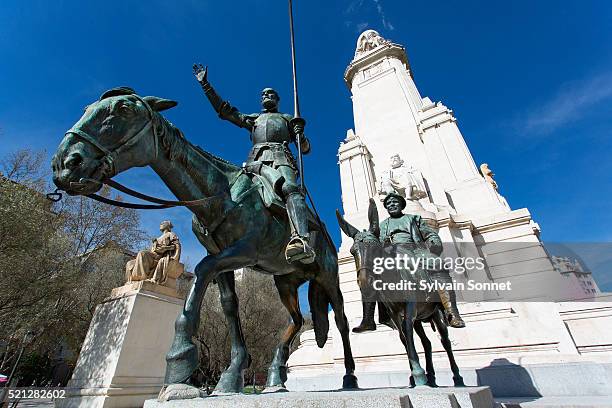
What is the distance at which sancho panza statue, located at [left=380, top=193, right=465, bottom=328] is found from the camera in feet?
13.5

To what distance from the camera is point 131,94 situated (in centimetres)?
303

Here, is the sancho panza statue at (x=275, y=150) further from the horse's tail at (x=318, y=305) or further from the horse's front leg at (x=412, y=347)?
the horse's front leg at (x=412, y=347)

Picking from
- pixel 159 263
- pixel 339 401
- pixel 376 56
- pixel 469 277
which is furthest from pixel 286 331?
pixel 376 56

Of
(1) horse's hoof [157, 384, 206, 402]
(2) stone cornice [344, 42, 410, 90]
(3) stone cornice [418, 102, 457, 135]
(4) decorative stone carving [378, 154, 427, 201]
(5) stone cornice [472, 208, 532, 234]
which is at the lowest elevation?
(1) horse's hoof [157, 384, 206, 402]

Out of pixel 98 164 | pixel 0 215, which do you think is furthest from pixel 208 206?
pixel 0 215

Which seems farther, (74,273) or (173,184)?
(74,273)

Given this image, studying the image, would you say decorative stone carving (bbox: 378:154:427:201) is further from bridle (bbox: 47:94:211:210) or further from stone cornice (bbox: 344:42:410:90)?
bridle (bbox: 47:94:211:210)

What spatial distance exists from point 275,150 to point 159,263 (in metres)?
5.11

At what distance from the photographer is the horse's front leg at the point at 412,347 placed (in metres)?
3.61

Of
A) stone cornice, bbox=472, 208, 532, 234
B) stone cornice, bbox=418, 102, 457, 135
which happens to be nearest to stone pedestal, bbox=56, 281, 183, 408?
stone cornice, bbox=472, 208, 532, 234

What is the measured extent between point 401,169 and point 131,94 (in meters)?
14.2

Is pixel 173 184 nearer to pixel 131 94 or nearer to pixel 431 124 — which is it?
pixel 131 94

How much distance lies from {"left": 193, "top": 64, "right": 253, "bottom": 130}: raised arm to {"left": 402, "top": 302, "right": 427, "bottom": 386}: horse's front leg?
11.1 feet

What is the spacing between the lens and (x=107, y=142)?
8.80 feet
